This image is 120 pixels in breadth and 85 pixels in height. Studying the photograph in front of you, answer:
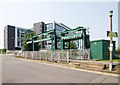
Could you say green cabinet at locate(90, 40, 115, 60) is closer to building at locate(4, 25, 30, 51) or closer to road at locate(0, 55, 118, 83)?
road at locate(0, 55, 118, 83)

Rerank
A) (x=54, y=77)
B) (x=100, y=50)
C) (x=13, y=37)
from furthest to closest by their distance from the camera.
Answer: (x=13, y=37) → (x=100, y=50) → (x=54, y=77)

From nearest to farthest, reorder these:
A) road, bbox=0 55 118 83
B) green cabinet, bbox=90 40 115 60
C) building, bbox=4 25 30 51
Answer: road, bbox=0 55 118 83 < green cabinet, bbox=90 40 115 60 < building, bbox=4 25 30 51

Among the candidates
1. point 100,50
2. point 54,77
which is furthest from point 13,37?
point 54,77

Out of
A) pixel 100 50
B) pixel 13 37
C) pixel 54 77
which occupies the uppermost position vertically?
pixel 13 37

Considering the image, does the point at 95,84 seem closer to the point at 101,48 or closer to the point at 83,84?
the point at 83,84

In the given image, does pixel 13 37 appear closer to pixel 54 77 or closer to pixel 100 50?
pixel 100 50

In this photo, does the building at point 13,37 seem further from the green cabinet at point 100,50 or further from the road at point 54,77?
the road at point 54,77

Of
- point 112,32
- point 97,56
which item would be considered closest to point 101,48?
point 97,56

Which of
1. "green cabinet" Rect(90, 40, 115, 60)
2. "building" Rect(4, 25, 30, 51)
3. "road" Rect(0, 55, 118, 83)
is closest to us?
"road" Rect(0, 55, 118, 83)

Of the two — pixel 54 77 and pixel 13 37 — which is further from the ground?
pixel 13 37

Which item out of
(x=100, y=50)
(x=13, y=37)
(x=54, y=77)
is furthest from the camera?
(x=13, y=37)

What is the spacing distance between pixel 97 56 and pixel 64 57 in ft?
15.7

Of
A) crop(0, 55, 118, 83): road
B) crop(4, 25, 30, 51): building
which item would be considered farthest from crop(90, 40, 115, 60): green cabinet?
Result: crop(4, 25, 30, 51): building

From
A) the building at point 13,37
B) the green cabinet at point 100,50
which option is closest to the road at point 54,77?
the green cabinet at point 100,50
